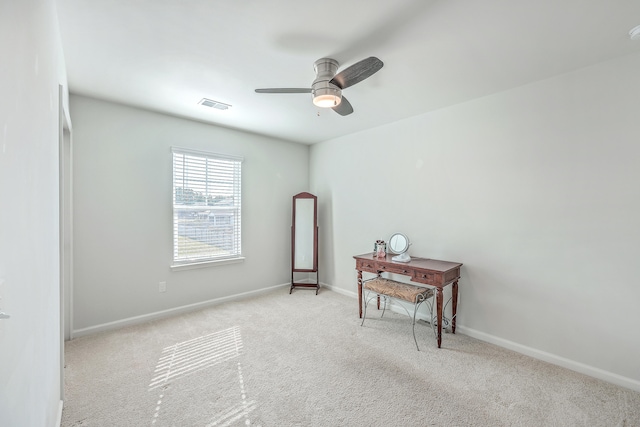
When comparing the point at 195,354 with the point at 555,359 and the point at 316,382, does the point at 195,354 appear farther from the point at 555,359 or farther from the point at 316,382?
the point at 555,359

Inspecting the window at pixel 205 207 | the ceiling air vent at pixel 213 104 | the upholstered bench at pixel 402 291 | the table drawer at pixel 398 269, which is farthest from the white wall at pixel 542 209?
the window at pixel 205 207

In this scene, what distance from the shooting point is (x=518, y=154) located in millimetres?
2723

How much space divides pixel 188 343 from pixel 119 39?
263 cm

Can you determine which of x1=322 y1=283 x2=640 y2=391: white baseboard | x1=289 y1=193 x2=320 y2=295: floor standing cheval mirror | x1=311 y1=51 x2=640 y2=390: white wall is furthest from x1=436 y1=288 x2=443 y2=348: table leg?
x1=289 y1=193 x2=320 y2=295: floor standing cheval mirror

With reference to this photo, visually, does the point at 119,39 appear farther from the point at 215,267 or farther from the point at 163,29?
the point at 215,267

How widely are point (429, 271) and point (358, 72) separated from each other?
1.93 meters

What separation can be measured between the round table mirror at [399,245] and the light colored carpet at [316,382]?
802 millimetres

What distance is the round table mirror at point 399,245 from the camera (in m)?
3.29

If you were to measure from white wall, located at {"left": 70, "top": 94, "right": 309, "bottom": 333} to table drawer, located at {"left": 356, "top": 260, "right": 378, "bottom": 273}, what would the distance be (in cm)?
173

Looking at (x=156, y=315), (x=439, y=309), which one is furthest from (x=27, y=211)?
(x=439, y=309)

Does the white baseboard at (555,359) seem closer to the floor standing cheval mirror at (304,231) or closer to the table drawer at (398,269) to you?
the table drawer at (398,269)

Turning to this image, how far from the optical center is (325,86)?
7.13ft

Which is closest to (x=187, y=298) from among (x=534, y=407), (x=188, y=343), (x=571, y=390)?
(x=188, y=343)

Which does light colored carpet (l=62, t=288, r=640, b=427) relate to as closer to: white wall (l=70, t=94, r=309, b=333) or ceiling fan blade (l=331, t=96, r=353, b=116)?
white wall (l=70, t=94, r=309, b=333)
